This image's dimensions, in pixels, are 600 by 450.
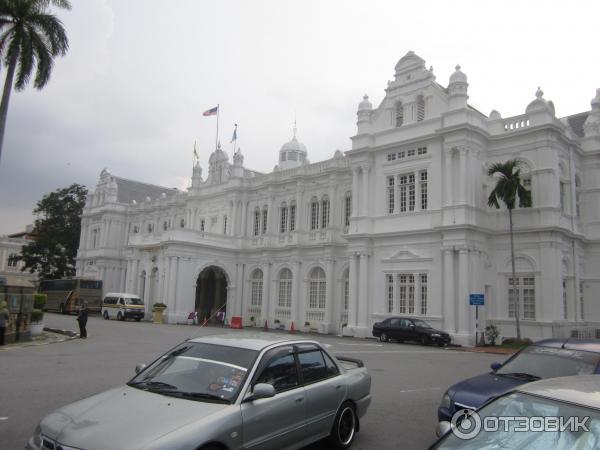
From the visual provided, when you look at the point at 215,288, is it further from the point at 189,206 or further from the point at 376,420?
the point at 376,420

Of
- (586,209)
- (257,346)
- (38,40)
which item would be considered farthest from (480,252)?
(38,40)

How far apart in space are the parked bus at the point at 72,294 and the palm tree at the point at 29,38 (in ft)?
70.1

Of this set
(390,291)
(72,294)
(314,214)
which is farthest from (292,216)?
(72,294)

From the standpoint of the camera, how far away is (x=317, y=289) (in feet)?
114

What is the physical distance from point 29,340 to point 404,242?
1882 centimetres

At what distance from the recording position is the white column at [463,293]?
2512 centimetres

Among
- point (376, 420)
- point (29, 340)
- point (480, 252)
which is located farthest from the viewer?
point (480, 252)

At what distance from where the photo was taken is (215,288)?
43094 mm

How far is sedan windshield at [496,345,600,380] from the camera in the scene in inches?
281

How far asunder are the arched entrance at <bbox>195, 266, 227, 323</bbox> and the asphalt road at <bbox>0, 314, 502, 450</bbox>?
21.5 meters

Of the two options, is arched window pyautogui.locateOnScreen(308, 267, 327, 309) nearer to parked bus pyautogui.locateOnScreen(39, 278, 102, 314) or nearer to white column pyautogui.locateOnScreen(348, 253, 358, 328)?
white column pyautogui.locateOnScreen(348, 253, 358, 328)

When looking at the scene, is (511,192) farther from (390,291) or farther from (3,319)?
(3,319)

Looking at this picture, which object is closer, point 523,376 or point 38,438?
point 38,438

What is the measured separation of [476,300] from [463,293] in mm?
1349
